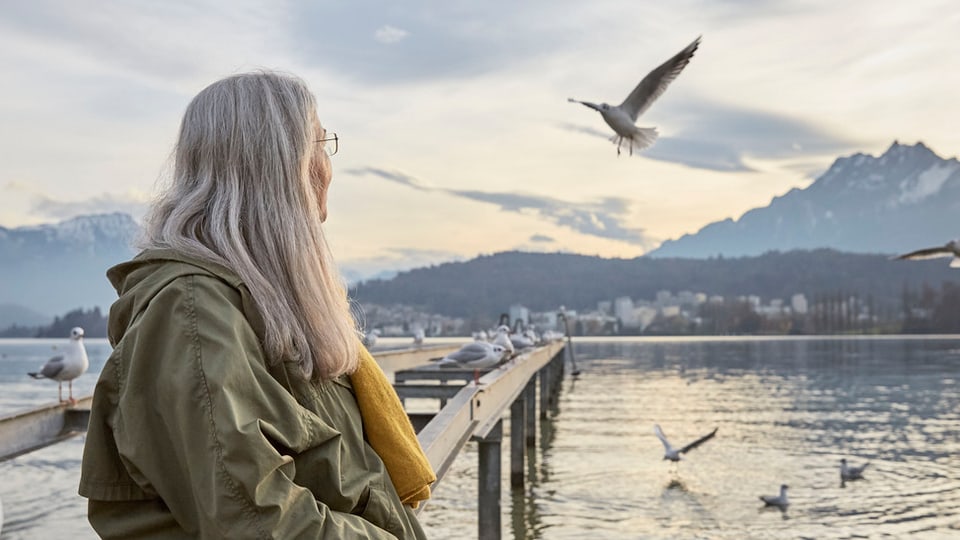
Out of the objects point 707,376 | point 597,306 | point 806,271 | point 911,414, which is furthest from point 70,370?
point 806,271

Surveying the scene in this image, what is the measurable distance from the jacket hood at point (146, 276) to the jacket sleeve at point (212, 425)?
3 centimetres

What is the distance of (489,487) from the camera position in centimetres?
1067

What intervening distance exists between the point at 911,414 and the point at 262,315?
31426 mm

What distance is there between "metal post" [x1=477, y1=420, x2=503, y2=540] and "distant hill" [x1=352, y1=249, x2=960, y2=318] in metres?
137

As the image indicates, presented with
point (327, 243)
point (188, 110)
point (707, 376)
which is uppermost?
point (188, 110)

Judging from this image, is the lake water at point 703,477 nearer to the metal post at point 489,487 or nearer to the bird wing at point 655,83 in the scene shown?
the metal post at point 489,487

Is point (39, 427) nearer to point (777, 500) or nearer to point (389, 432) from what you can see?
point (389, 432)

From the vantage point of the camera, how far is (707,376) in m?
53.1

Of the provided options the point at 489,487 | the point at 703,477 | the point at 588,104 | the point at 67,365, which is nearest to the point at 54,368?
the point at 67,365

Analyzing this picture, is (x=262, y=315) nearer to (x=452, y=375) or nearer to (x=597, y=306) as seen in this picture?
(x=452, y=375)

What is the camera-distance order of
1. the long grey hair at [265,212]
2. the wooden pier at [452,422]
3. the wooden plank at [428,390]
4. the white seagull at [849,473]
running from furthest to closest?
the white seagull at [849,473] → the wooden plank at [428,390] → the wooden pier at [452,422] → the long grey hair at [265,212]

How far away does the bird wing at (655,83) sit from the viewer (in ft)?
35.6

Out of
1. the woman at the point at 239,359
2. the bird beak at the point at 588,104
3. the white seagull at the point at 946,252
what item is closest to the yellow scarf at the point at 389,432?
the woman at the point at 239,359

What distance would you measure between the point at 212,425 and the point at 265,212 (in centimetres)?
51
